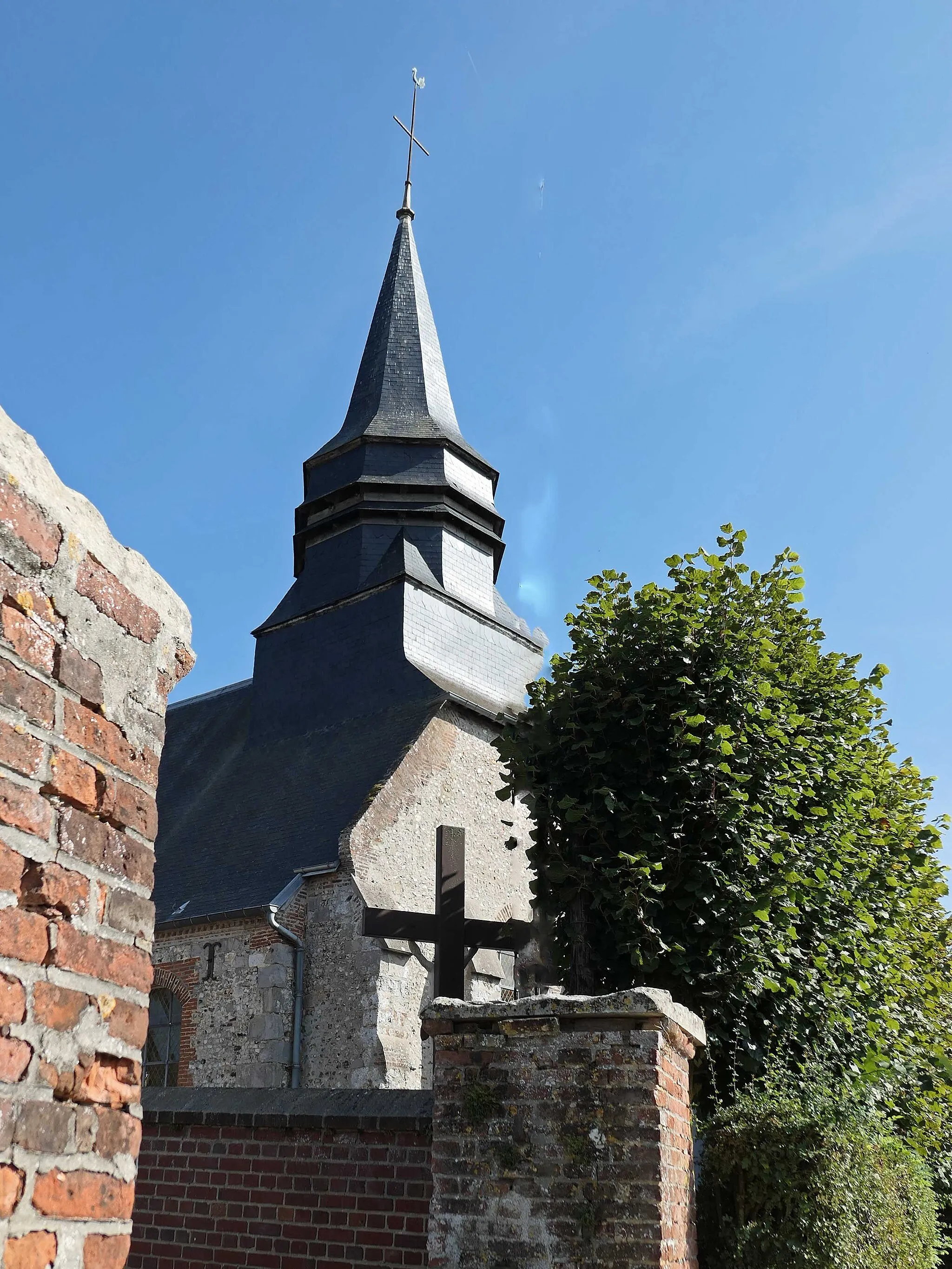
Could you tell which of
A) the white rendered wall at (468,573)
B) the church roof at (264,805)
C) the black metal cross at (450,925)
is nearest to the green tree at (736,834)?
the black metal cross at (450,925)

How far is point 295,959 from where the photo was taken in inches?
551

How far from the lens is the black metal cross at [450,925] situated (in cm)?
695

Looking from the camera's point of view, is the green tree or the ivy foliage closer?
the ivy foliage

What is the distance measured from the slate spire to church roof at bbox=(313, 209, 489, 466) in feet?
0.05

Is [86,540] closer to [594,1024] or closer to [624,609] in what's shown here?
[594,1024]

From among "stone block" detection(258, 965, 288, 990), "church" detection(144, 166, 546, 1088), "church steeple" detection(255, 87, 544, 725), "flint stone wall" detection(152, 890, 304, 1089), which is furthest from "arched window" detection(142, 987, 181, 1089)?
"church steeple" detection(255, 87, 544, 725)

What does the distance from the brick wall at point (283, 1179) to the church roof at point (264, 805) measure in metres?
8.93

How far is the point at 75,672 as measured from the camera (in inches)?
76.6

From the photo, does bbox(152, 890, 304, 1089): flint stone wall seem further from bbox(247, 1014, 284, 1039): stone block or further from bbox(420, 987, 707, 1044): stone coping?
bbox(420, 987, 707, 1044): stone coping

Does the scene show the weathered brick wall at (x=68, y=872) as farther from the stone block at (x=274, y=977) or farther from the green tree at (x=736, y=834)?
the stone block at (x=274, y=977)

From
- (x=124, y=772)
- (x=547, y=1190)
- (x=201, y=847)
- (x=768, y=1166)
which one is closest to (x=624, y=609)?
(x=768, y=1166)

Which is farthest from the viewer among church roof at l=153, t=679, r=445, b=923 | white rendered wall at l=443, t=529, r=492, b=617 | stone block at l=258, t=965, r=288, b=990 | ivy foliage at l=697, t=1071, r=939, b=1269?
white rendered wall at l=443, t=529, r=492, b=617

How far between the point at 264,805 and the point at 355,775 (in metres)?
1.97

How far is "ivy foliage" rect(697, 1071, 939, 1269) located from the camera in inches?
184
